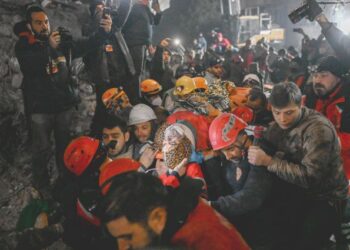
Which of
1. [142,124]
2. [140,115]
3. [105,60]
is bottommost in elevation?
[142,124]

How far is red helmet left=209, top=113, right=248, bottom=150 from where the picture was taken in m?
3.66

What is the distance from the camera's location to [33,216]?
332 centimetres

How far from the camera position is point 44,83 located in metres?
5.40

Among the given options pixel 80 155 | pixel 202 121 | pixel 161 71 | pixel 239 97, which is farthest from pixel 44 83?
pixel 161 71

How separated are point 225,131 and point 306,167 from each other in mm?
886

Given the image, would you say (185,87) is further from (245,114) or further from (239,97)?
(245,114)

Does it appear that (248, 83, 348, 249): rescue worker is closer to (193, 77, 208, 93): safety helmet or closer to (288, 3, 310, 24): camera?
(288, 3, 310, 24): camera

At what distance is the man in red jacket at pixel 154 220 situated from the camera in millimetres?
1934

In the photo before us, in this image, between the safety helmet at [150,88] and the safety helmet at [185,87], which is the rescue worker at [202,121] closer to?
the safety helmet at [185,87]

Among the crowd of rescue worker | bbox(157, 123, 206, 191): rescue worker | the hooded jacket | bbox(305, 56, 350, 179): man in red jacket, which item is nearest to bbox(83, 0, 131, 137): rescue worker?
the crowd of rescue worker

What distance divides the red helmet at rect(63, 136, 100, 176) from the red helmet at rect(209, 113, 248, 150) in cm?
141

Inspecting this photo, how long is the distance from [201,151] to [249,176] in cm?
90

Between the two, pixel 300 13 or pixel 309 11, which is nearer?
pixel 309 11

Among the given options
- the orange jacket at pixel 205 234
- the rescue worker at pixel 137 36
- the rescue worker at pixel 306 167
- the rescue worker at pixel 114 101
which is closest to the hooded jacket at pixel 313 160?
the rescue worker at pixel 306 167
